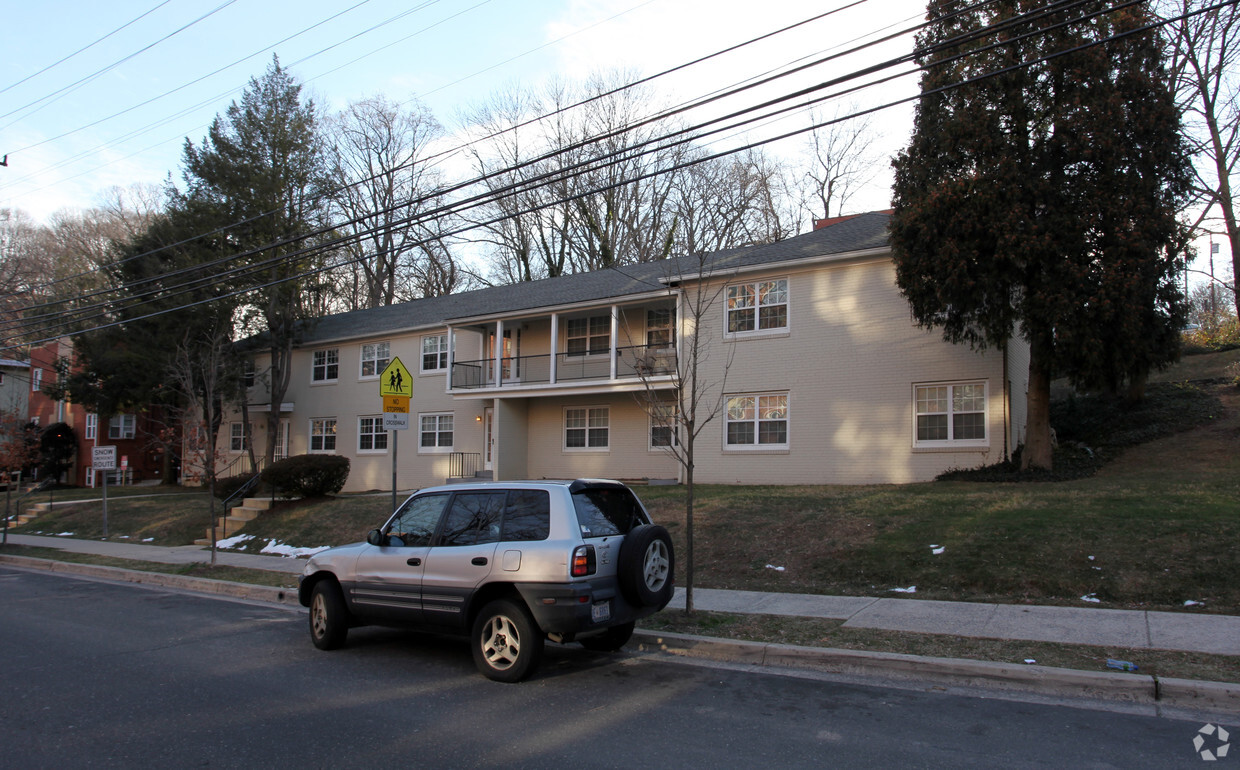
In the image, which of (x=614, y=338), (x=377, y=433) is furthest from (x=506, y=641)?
(x=377, y=433)

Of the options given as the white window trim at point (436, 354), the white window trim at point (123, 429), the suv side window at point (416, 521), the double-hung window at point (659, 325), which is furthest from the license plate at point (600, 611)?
the white window trim at point (123, 429)

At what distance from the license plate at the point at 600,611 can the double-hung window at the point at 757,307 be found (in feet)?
48.2

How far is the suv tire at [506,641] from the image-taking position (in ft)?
22.1

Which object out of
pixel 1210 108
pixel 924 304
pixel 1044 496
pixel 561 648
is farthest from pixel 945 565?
pixel 1210 108

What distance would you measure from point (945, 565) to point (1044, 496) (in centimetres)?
379

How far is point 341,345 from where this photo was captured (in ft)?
103

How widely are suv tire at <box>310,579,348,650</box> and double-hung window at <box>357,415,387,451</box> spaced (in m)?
21.7

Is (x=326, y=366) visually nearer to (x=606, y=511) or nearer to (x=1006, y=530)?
(x=1006, y=530)

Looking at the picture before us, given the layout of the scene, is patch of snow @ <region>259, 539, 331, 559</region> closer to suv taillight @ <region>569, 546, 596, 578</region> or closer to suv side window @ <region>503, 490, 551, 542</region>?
suv side window @ <region>503, 490, 551, 542</region>

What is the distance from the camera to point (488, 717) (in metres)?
5.88

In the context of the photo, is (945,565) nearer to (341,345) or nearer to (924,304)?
(924,304)

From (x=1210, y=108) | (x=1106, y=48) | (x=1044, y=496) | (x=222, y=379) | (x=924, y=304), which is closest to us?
(x=1044, y=496)

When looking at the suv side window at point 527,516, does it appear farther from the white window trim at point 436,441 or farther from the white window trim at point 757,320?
the white window trim at point 436,441

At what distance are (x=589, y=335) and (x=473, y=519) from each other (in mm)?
18752
